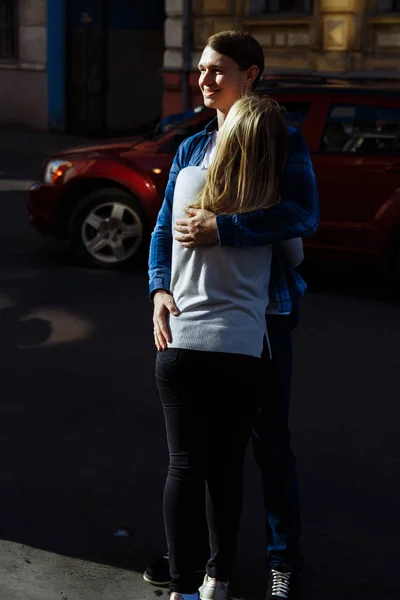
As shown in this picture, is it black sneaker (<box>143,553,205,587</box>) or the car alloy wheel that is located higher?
black sneaker (<box>143,553,205,587</box>)

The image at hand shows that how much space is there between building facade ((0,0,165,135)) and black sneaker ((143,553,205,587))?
20.1m

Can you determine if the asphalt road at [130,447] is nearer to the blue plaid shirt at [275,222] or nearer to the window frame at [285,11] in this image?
the blue plaid shirt at [275,222]

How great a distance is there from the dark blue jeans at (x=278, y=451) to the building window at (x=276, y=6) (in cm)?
1766

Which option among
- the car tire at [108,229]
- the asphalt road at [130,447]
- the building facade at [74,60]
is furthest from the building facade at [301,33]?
the asphalt road at [130,447]

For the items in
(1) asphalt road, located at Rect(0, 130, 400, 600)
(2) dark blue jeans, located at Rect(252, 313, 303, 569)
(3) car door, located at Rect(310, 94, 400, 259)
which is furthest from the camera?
(3) car door, located at Rect(310, 94, 400, 259)

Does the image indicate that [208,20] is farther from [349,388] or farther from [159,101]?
[349,388]

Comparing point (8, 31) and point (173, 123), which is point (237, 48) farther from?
point (8, 31)

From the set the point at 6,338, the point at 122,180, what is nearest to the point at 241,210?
the point at 6,338

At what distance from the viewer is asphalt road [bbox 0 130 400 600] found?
4156 millimetres

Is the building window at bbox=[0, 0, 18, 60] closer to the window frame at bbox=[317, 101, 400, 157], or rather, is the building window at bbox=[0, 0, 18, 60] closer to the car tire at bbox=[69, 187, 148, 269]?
the car tire at bbox=[69, 187, 148, 269]

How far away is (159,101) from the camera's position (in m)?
25.0

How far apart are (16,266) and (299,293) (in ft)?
21.7

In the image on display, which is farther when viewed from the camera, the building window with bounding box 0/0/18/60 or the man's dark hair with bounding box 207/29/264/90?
the building window with bounding box 0/0/18/60

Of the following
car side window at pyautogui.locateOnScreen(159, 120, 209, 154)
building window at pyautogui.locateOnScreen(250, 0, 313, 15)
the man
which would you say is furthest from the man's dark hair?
building window at pyautogui.locateOnScreen(250, 0, 313, 15)
